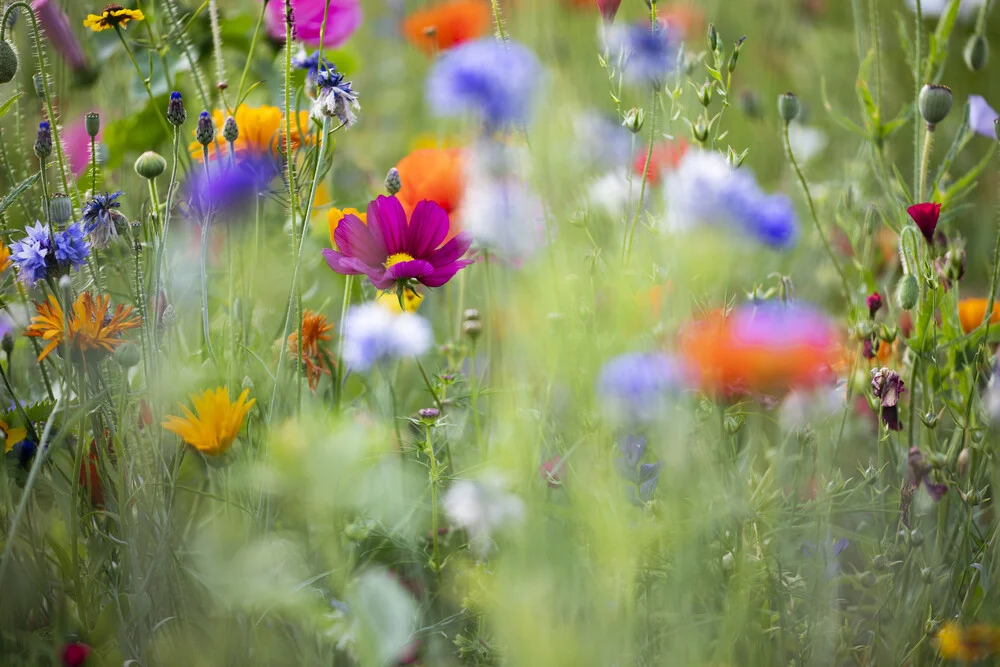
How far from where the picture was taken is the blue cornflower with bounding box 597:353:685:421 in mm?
485

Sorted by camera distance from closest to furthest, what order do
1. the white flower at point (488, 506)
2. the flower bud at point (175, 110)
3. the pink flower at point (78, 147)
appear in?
the white flower at point (488, 506) → the flower bud at point (175, 110) → the pink flower at point (78, 147)

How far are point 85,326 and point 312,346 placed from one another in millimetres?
210

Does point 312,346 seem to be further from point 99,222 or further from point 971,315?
point 971,315

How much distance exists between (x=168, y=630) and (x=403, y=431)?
1.06 ft

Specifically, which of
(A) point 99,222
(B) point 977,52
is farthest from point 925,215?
(A) point 99,222

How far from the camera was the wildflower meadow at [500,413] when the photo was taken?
1.64 feet

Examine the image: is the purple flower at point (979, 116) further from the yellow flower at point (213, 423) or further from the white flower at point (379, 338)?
the yellow flower at point (213, 423)

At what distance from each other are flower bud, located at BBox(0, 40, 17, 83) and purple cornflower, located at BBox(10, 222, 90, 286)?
0.12m

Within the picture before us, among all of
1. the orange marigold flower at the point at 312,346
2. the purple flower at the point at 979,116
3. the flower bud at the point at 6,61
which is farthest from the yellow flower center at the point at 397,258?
the purple flower at the point at 979,116

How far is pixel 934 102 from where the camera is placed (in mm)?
772

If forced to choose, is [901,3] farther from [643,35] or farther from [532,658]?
[532,658]

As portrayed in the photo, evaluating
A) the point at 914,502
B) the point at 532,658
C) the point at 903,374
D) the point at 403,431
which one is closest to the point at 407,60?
the point at 403,431

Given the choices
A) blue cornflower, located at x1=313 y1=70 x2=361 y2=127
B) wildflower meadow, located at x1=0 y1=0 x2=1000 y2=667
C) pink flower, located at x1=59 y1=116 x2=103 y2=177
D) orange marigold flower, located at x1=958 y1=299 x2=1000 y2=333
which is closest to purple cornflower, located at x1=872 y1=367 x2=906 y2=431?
wildflower meadow, located at x1=0 y1=0 x2=1000 y2=667

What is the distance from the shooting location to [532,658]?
0.44m
